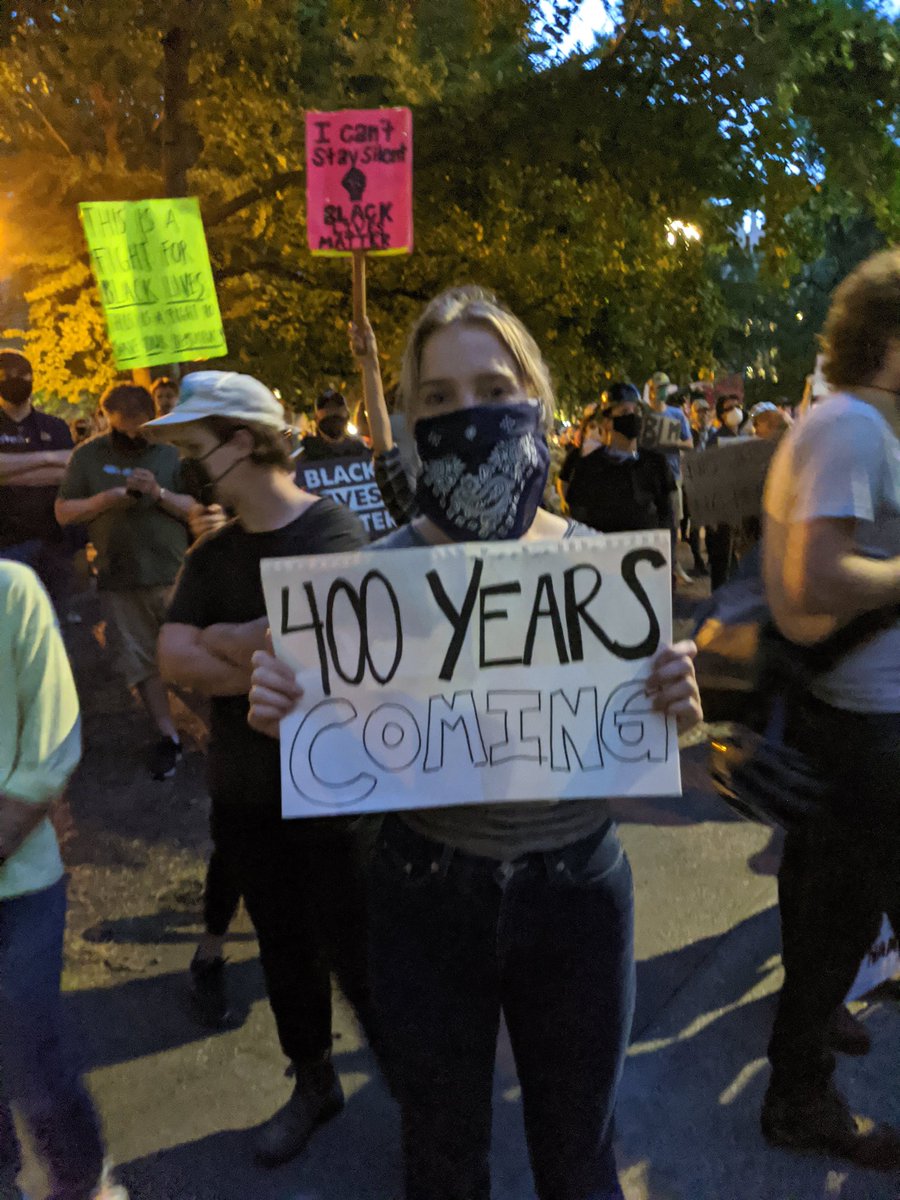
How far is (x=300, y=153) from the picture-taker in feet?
35.0

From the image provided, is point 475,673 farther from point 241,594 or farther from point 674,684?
point 241,594

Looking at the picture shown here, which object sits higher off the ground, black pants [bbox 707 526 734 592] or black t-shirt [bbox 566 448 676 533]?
black t-shirt [bbox 566 448 676 533]

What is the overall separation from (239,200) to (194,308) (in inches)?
230

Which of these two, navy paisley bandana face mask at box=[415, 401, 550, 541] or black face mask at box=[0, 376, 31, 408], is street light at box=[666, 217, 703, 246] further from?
navy paisley bandana face mask at box=[415, 401, 550, 541]

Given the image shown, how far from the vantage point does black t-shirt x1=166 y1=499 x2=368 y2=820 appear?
235 centimetres

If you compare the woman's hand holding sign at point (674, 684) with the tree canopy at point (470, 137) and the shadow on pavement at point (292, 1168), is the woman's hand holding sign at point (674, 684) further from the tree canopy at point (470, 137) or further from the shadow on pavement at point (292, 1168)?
the tree canopy at point (470, 137)

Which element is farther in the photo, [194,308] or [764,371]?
[764,371]

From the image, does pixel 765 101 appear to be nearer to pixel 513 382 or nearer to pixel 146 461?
pixel 146 461

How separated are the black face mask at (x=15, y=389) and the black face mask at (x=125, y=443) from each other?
47cm

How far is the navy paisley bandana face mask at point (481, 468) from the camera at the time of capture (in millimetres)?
1639

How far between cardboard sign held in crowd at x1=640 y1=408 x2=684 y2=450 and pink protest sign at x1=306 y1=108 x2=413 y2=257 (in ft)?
7.97

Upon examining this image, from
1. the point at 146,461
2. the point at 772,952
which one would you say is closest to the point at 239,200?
the point at 146,461

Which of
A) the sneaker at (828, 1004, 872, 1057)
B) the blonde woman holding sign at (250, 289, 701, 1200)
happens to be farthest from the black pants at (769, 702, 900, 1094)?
the blonde woman holding sign at (250, 289, 701, 1200)

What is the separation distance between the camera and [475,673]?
1.58 m
